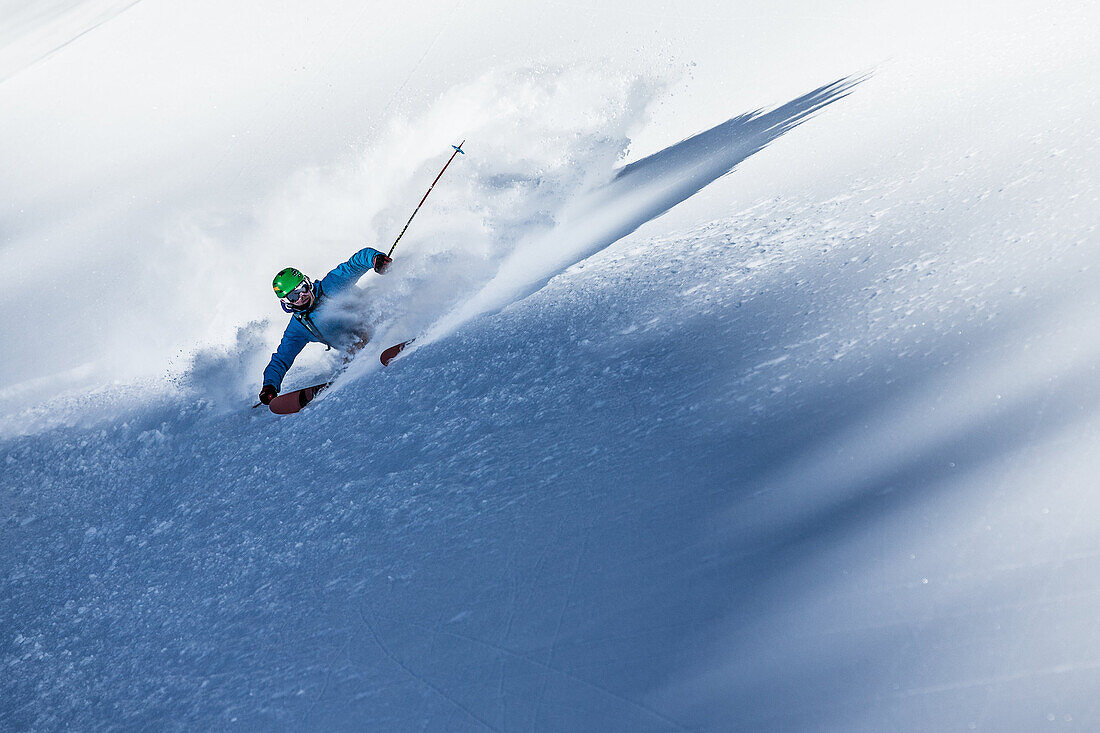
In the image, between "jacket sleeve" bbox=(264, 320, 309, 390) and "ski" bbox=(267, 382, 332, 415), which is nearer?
"ski" bbox=(267, 382, 332, 415)

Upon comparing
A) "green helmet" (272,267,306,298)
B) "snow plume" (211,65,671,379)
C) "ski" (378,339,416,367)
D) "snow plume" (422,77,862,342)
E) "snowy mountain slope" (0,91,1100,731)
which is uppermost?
"snow plume" (211,65,671,379)

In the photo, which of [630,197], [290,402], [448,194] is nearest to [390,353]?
[290,402]

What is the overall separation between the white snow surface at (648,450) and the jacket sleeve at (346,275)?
0.99 feet

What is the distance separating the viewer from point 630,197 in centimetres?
817

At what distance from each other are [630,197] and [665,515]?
4.96 metres

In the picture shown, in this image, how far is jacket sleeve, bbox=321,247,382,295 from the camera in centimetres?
729

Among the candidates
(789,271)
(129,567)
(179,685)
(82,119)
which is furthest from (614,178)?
(82,119)

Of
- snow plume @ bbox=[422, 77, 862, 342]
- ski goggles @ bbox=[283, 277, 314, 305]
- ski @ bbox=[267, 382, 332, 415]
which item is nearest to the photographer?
ski @ bbox=[267, 382, 332, 415]

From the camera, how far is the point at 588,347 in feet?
17.8

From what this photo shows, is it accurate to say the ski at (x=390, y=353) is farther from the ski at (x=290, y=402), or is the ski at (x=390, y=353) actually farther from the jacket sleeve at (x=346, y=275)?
the jacket sleeve at (x=346, y=275)

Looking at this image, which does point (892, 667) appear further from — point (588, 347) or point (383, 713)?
point (588, 347)

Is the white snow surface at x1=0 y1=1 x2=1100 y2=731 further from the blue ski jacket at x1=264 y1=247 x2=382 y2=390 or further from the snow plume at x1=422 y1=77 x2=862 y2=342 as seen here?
the blue ski jacket at x1=264 y1=247 x2=382 y2=390

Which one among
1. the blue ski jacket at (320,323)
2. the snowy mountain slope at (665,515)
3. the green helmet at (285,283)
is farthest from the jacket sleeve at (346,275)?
the snowy mountain slope at (665,515)

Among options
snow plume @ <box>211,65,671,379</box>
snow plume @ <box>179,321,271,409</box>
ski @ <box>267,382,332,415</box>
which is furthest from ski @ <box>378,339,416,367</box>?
snow plume @ <box>179,321,271,409</box>
